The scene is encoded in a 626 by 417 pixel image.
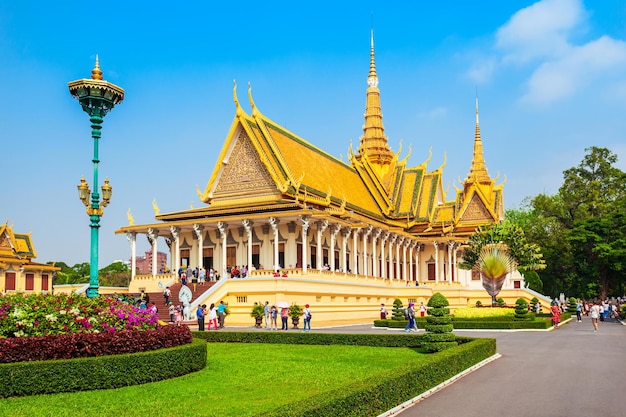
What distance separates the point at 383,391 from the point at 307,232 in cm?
2815

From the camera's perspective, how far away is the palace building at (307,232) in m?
34.3

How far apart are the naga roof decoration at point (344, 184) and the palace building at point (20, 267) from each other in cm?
1822

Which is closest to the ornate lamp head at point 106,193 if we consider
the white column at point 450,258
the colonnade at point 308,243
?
the colonnade at point 308,243

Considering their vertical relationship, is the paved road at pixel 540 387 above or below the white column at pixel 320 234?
below

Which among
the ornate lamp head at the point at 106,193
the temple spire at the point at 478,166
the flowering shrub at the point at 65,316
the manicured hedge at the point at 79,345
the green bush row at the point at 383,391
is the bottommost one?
the green bush row at the point at 383,391

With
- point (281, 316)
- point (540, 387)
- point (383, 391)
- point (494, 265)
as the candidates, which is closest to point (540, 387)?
point (540, 387)

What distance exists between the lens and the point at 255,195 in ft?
130

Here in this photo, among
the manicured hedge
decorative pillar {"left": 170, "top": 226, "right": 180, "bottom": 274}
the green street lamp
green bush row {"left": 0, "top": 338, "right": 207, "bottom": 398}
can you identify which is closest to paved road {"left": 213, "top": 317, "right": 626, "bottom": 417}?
green bush row {"left": 0, "top": 338, "right": 207, "bottom": 398}

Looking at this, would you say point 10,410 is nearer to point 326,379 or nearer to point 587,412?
point 326,379

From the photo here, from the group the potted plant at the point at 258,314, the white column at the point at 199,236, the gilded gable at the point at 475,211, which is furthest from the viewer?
the gilded gable at the point at 475,211

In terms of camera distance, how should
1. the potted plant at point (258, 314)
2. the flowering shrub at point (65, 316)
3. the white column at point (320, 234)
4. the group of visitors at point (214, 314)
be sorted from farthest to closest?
the white column at point (320, 234)
the potted plant at point (258, 314)
the group of visitors at point (214, 314)
the flowering shrub at point (65, 316)

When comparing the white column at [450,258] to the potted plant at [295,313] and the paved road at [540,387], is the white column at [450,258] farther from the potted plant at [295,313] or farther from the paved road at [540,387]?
the paved road at [540,387]

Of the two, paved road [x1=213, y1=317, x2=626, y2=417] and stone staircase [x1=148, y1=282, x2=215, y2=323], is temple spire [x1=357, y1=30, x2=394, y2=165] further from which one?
paved road [x1=213, y1=317, x2=626, y2=417]

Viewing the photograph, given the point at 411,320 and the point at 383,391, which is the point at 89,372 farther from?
the point at 411,320
